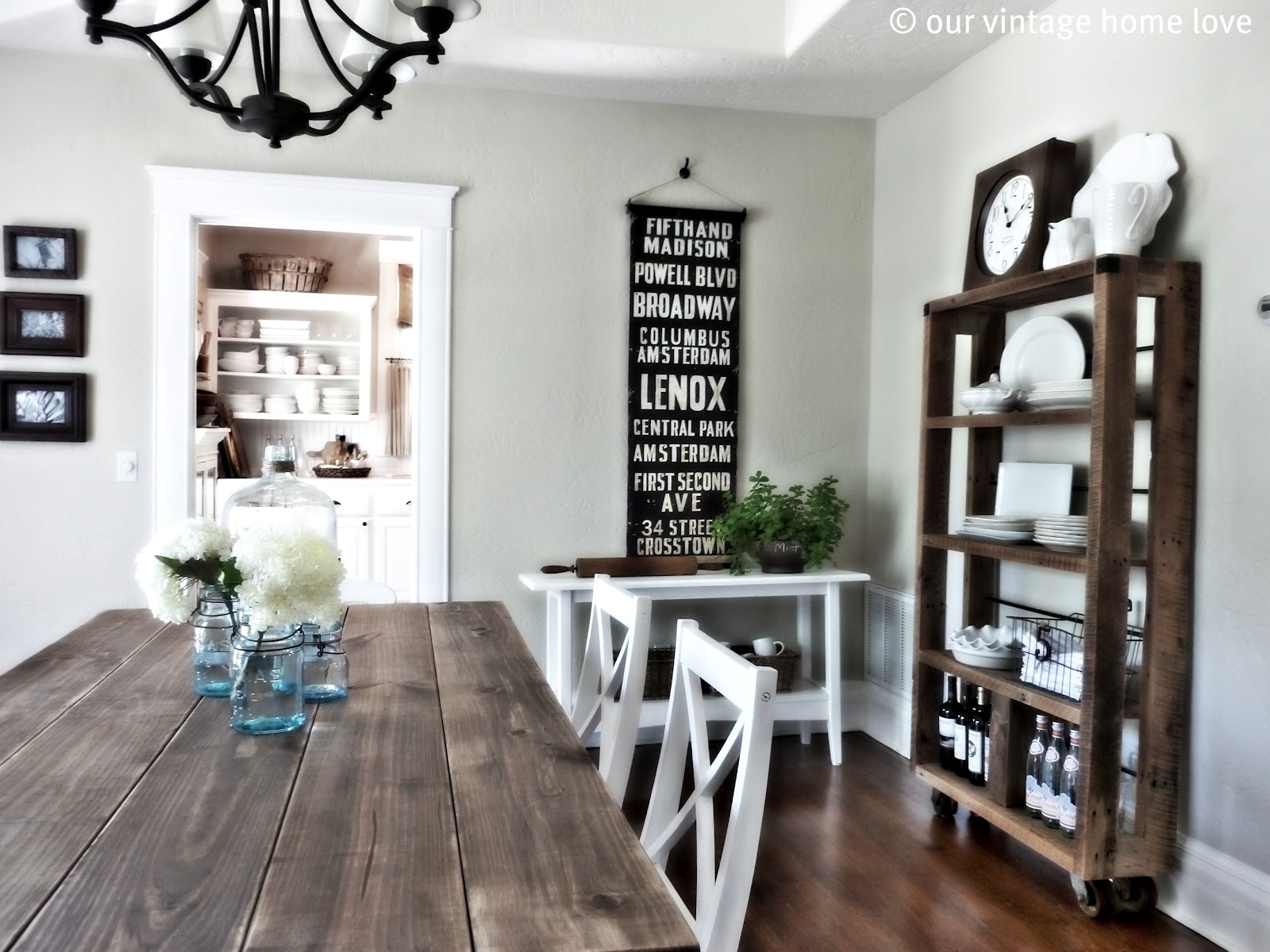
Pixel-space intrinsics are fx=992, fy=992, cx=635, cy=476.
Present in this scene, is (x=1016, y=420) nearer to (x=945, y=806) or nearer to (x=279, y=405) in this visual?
(x=945, y=806)

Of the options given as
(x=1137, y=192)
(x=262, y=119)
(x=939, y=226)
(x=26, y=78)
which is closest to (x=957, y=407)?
(x=939, y=226)

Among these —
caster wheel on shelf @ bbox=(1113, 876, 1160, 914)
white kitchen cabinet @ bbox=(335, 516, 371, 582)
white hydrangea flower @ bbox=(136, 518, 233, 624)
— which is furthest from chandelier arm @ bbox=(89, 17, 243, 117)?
white kitchen cabinet @ bbox=(335, 516, 371, 582)

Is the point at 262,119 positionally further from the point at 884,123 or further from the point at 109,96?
the point at 884,123

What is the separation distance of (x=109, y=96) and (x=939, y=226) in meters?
2.95

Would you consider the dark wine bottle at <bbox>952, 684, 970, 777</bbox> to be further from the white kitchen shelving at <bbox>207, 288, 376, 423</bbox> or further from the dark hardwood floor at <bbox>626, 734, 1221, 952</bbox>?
the white kitchen shelving at <bbox>207, 288, 376, 423</bbox>

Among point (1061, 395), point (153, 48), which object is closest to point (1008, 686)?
point (1061, 395)

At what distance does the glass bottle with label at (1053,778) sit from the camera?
2.59 meters

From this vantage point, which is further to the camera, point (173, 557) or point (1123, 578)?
point (1123, 578)

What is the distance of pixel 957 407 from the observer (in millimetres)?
3432

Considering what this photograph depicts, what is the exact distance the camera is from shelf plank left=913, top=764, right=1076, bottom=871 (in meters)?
2.46

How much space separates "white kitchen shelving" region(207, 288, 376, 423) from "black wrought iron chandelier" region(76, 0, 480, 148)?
4.09 metres

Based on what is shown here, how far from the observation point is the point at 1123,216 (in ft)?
8.00

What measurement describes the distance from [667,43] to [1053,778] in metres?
2.56

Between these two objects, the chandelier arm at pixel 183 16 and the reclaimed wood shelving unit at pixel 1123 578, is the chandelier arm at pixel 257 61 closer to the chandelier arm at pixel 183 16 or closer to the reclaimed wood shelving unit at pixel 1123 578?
the chandelier arm at pixel 183 16
